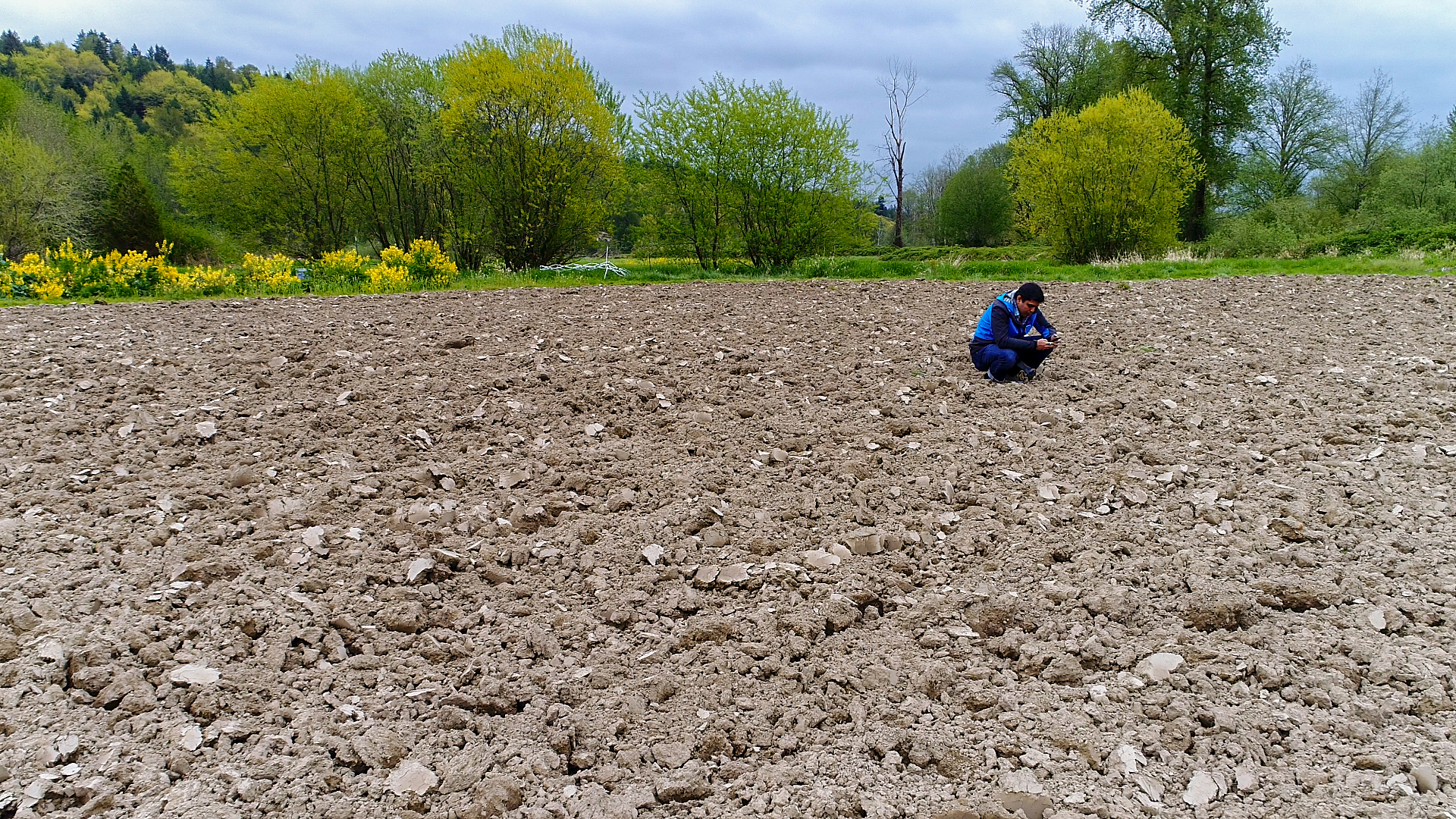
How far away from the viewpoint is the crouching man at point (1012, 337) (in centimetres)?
577

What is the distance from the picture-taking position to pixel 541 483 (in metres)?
4.16

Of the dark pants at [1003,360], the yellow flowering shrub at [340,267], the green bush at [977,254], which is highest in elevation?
the green bush at [977,254]

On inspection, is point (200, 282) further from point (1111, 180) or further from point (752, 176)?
point (1111, 180)

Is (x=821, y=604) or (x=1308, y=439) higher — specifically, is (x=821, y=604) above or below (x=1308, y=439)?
below

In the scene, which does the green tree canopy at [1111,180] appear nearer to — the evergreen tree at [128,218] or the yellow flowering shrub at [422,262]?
the yellow flowering shrub at [422,262]

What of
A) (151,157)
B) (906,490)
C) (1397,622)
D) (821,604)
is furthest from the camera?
(151,157)

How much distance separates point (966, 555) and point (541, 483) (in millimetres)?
2351

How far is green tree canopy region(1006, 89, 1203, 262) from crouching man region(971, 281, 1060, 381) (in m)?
13.9

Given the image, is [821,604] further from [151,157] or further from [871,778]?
[151,157]

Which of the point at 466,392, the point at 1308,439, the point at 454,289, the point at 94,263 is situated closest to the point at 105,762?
the point at 466,392

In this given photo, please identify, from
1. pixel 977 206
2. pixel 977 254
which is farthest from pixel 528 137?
pixel 977 206

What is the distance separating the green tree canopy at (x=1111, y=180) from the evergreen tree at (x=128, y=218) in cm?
2920

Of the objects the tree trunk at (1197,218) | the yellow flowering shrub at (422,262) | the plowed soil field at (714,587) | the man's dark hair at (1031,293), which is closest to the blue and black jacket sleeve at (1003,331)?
the man's dark hair at (1031,293)

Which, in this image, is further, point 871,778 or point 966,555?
point 966,555
